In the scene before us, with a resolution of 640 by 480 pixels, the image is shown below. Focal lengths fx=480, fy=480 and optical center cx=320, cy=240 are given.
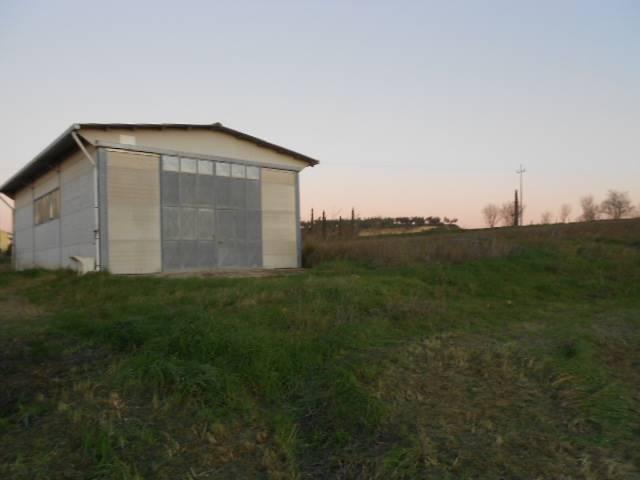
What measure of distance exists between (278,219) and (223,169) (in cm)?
244

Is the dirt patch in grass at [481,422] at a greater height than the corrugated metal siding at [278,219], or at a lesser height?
lesser

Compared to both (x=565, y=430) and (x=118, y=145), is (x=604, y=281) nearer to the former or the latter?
(x=565, y=430)

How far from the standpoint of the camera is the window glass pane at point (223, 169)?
1454cm

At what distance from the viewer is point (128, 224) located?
41.7ft

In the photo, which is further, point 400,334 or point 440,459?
point 400,334

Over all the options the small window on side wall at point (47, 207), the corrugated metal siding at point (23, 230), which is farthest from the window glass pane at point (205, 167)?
the corrugated metal siding at point (23, 230)

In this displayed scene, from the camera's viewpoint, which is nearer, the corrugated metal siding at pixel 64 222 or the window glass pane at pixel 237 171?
the corrugated metal siding at pixel 64 222

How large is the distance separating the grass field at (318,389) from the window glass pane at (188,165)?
6.54 meters

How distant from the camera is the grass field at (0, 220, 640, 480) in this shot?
3176 mm

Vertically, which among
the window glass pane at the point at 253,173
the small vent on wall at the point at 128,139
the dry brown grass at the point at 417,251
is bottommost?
the dry brown grass at the point at 417,251

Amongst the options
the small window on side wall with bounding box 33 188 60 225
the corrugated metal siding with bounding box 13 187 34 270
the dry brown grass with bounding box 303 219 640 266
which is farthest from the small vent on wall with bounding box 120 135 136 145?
the corrugated metal siding with bounding box 13 187 34 270

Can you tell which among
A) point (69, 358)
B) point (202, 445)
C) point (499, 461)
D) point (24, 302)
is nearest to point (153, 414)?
point (202, 445)

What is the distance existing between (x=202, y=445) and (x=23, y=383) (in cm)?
206

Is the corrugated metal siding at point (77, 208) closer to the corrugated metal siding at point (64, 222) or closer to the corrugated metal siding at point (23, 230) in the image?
the corrugated metal siding at point (64, 222)
